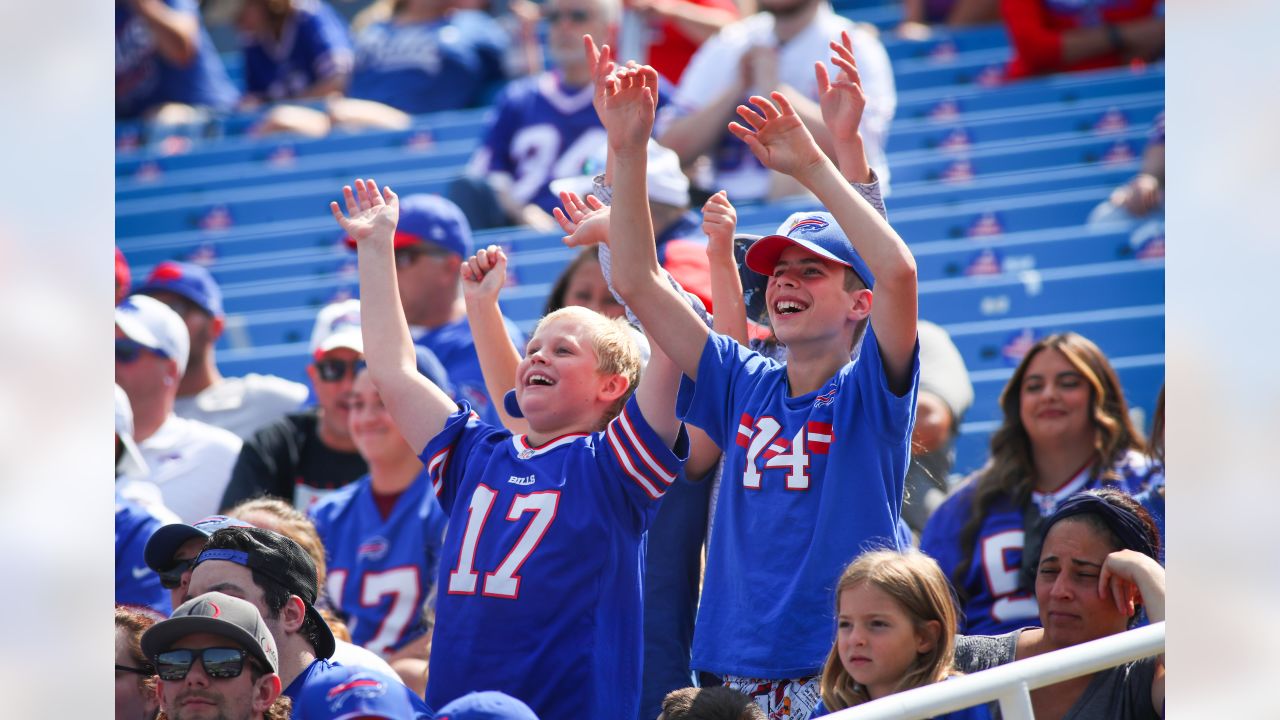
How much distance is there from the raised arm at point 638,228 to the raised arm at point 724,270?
0.19 meters

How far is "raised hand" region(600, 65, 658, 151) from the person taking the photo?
104 inches

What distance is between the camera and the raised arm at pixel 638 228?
2.64 meters

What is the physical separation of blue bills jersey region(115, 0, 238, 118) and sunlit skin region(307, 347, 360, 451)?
427cm

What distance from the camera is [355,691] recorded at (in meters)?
2.48

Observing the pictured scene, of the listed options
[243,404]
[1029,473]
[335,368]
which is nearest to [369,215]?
[335,368]

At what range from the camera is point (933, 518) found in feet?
11.7

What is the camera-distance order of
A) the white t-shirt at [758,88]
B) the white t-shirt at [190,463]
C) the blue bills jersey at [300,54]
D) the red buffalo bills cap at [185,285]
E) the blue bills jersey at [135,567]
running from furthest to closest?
the blue bills jersey at [300,54] → the white t-shirt at [758,88] → the red buffalo bills cap at [185,285] → the white t-shirt at [190,463] → the blue bills jersey at [135,567]

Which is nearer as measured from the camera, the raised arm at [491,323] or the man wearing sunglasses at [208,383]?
the raised arm at [491,323]

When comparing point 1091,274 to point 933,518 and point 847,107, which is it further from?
point 847,107

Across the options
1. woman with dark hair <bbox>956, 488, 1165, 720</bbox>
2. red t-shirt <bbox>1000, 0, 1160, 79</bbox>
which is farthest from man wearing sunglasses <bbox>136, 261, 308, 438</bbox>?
red t-shirt <bbox>1000, 0, 1160, 79</bbox>

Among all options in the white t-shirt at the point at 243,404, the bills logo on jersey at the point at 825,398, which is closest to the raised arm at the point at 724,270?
the bills logo on jersey at the point at 825,398

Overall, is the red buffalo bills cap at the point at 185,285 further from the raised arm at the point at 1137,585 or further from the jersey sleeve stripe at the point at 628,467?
the raised arm at the point at 1137,585

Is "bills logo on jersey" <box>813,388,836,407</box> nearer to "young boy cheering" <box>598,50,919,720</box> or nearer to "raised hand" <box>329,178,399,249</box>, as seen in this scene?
"young boy cheering" <box>598,50,919,720</box>
